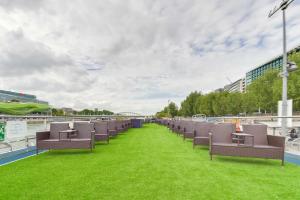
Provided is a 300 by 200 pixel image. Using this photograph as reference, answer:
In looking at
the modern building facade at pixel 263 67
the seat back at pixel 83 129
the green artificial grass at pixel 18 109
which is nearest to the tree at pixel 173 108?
the modern building facade at pixel 263 67

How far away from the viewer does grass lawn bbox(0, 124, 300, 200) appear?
142 inches

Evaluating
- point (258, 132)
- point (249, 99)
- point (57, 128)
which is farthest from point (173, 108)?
point (258, 132)

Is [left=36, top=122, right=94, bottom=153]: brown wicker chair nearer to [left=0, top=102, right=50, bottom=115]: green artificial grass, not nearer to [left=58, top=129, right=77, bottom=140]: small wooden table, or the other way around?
[left=58, top=129, right=77, bottom=140]: small wooden table

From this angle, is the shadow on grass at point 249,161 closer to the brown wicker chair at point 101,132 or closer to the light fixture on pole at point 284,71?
the light fixture on pole at point 284,71

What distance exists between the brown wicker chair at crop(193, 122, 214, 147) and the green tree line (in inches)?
566

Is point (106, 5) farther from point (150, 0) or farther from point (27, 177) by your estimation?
point (27, 177)

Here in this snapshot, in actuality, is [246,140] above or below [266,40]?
below

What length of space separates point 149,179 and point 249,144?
344 centimetres

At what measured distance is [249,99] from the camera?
1762 inches

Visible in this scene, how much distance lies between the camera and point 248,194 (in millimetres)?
3629

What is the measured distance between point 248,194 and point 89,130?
18.9 feet

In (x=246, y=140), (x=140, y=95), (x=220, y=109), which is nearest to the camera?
(x=246, y=140)

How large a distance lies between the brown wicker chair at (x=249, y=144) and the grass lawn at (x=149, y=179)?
30 cm

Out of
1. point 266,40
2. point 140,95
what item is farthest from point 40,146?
point 140,95
